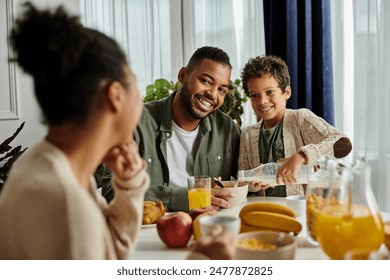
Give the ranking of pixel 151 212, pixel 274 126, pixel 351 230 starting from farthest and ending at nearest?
pixel 274 126, pixel 151 212, pixel 351 230

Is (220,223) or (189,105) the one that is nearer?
(220,223)

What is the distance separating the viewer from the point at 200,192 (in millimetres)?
1197

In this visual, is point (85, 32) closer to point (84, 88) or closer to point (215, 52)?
point (84, 88)

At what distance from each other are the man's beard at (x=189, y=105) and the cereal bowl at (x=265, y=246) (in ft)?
3.14

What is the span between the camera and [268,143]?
5.75 ft

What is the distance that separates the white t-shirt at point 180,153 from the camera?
5.46 feet

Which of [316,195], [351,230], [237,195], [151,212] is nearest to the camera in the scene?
[351,230]

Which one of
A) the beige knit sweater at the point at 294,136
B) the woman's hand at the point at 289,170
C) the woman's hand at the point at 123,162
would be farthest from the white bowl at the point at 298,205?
the woman's hand at the point at 123,162

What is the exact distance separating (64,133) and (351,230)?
455mm

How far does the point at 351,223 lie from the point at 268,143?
40.6 inches

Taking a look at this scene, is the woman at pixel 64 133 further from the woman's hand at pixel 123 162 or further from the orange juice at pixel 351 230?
the orange juice at pixel 351 230

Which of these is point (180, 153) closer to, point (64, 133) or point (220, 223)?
point (220, 223)

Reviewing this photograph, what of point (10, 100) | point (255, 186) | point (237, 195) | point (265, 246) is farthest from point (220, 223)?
point (10, 100)

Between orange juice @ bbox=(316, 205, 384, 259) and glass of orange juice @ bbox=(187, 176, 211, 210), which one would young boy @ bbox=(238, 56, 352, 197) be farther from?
orange juice @ bbox=(316, 205, 384, 259)
